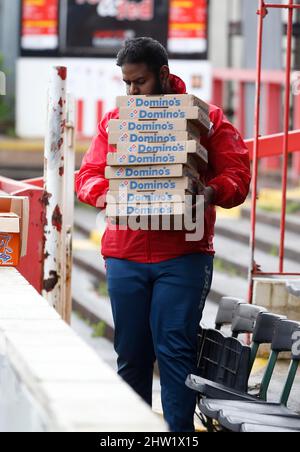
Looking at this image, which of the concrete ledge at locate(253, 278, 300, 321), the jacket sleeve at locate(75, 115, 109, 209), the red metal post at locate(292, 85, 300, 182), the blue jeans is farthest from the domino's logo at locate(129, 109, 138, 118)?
the red metal post at locate(292, 85, 300, 182)

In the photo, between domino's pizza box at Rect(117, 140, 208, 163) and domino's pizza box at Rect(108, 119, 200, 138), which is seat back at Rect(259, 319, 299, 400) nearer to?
domino's pizza box at Rect(117, 140, 208, 163)

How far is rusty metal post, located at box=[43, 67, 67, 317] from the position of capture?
739 centimetres

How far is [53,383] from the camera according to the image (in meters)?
3.90

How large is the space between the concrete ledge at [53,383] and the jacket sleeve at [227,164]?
34.2 inches

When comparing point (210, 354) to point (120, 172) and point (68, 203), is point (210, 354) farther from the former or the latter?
point (68, 203)

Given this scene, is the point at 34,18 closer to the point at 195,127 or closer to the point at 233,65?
the point at 233,65

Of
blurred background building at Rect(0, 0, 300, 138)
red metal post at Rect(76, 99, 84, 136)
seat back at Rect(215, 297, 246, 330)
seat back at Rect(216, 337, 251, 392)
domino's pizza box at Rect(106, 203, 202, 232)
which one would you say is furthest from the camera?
red metal post at Rect(76, 99, 84, 136)

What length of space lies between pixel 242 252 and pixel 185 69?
17.9 feet

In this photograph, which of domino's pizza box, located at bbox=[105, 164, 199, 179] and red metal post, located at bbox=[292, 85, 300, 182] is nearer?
domino's pizza box, located at bbox=[105, 164, 199, 179]

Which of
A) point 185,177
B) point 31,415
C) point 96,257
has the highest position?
point 185,177

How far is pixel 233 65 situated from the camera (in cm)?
1853

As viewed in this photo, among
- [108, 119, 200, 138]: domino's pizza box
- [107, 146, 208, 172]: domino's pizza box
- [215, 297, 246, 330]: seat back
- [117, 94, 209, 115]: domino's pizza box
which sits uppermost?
[117, 94, 209, 115]: domino's pizza box

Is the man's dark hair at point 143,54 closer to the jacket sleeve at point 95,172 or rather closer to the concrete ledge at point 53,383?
the jacket sleeve at point 95,172
